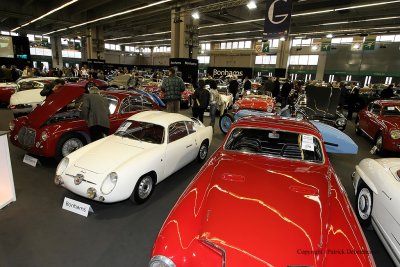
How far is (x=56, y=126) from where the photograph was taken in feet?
15.5

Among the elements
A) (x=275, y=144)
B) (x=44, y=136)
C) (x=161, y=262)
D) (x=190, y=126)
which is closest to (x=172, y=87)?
(x=190, y=126)

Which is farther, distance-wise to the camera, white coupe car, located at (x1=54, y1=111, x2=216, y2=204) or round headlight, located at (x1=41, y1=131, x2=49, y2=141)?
round headlight, located at (x1=41, y1=131, x2=49, y2=141)

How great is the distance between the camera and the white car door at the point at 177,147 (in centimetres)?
406

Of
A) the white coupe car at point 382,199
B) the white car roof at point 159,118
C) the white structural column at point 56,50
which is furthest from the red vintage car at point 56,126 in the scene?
the white structural column at point 56,50

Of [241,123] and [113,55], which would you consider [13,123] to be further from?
[113,55]

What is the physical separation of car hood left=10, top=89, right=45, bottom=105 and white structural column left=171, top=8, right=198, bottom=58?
9.34 metres

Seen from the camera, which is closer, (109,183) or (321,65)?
(109,183)

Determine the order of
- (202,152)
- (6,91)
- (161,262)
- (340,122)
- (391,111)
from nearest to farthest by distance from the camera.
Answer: (161,262) < (202,152) < (391,111) < (340,122) < (6,91)

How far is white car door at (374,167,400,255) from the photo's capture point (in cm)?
242

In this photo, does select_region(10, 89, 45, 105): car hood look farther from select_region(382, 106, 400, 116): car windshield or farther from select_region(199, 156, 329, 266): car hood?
select_region(382, 106, 400, 116): car windshield

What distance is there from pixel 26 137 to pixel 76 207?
2.30m

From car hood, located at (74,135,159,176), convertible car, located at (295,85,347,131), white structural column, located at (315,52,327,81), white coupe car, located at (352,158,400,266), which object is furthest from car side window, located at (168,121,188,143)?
white structural column, located at (315,52,327,81)

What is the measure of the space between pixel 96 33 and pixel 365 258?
27.7 metres

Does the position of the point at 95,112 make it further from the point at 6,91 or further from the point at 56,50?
the point at 56,50
